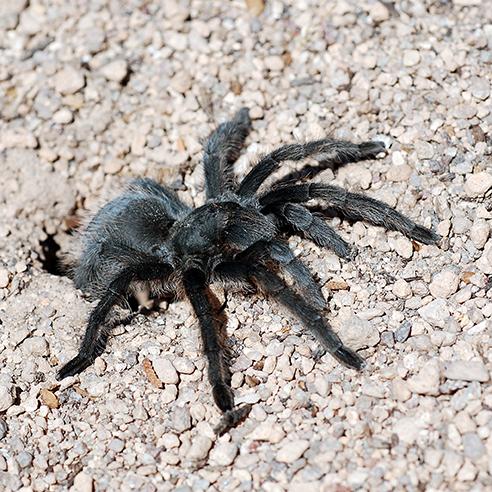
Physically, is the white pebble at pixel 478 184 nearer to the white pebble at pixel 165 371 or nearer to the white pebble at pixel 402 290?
the white pebble at pixel 402 290

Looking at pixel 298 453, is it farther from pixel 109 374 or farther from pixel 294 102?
pixel 294 102

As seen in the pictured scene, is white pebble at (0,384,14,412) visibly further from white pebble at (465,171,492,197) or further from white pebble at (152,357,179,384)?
white pebble at (465,171,492,197)

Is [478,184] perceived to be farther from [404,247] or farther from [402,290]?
[402,290]

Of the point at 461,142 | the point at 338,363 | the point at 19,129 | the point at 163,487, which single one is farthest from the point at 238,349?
the point at 19,129

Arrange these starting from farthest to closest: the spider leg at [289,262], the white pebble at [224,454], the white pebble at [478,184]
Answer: the white pebble at [478,184]
the spider leg at [289,262]
the white pebble at [224,454]

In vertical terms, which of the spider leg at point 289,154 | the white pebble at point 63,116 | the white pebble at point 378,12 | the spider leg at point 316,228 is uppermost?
the white pebble at point 378,12

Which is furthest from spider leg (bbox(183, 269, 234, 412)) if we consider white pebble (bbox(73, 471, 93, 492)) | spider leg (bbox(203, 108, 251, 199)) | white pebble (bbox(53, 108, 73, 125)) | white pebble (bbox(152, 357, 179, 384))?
white pebble (bbox(53, 108, 73, 125))

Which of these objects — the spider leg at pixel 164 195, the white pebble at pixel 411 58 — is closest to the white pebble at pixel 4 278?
the spider leg at pixel 164 195
